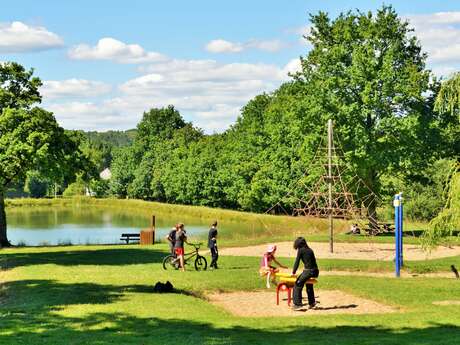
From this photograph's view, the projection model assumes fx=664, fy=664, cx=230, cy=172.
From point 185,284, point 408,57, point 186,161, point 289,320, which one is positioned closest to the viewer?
point 289,320

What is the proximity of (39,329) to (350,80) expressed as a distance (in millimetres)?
31883

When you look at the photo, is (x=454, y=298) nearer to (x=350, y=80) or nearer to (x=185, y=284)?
(x=185, y=284)

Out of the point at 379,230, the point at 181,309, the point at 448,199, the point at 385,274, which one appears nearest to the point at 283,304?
the point at 181,309

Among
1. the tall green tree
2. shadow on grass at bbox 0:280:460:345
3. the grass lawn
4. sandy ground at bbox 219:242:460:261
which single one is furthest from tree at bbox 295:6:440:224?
shadow on grass at bbox 0:280:460:345

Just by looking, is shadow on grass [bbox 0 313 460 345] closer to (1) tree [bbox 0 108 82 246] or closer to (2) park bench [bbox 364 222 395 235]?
(1) tree [bbox 0 108 82 246]

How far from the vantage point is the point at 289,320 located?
16.9m

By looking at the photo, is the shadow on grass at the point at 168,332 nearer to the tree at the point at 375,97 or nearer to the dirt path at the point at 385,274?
the dirt path at the point at 385,274

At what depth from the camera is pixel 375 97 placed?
41.4 meters

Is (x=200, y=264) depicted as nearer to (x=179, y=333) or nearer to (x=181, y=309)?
(x=181, y=309)

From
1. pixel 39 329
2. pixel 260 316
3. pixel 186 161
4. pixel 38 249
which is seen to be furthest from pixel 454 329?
pixel 186 161

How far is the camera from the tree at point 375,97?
136ft

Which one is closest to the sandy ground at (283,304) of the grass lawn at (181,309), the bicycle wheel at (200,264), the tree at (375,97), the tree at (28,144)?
the grass lawn at (181,309)

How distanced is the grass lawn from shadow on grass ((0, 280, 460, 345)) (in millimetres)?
21

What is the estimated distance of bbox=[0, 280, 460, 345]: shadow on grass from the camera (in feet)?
43.4
